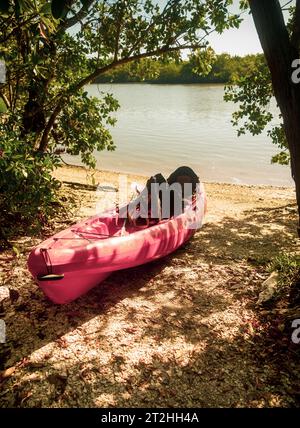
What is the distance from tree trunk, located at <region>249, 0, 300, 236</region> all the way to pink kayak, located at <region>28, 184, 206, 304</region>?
2.86m

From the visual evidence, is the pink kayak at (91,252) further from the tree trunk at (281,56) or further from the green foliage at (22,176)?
the tree trunk at (281,56)

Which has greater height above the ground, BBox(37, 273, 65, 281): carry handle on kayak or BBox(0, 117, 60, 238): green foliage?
BBox(0, 117, 60, 238): green foliage

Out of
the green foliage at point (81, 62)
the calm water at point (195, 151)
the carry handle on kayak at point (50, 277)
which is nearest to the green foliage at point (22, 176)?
the green foliage at point (81, 62)

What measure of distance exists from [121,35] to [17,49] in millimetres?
2803

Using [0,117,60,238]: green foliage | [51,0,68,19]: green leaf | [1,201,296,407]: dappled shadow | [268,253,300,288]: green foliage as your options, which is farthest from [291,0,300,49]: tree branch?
[0,117,60,238]: green foliage

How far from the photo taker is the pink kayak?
456 centimetres

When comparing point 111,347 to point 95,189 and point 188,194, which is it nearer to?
point 188,194

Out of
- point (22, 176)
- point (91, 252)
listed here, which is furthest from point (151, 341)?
point (22, 176)

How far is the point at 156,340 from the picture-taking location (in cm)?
444

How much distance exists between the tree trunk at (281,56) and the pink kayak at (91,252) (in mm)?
2863

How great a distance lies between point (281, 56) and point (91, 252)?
11.7ft

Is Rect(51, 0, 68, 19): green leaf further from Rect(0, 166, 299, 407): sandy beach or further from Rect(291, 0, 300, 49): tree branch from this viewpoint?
Rect(0, 166, 299, 407): sandy beach

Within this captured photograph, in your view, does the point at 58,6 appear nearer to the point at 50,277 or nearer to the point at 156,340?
the point at 50,277

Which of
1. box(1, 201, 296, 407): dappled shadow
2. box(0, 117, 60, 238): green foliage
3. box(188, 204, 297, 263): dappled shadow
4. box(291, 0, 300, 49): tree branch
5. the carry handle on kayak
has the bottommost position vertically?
box(1, 201, 296, 407): dappled shadow
